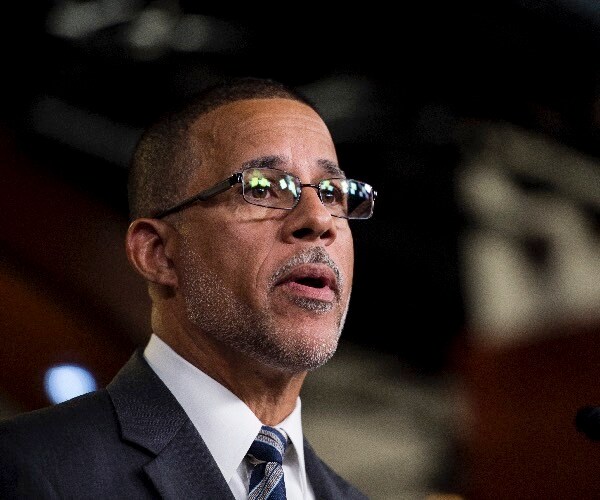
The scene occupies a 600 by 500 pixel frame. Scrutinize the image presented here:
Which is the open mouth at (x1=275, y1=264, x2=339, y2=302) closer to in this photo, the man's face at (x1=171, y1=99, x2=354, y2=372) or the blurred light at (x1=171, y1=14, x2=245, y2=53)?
the man's face at (x1=171, y1=99, x2=354, y2=372)

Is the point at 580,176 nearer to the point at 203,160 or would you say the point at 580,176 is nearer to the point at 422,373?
the point at 422,373

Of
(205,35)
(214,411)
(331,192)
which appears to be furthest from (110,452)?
(205,35)

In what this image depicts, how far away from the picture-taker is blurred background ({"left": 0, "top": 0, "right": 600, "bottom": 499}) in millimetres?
3547

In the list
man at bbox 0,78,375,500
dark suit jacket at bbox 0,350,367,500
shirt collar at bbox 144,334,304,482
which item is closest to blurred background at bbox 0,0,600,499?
man at bbox 0,78,375,500

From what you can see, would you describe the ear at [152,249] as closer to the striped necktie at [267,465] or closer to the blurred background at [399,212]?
the striped necktie at [267,465]

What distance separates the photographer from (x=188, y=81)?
409 centimetres

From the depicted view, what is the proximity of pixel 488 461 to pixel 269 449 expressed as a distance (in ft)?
12.8

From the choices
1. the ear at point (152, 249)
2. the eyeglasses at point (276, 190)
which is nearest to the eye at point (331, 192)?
the eyeglasses at point (276, 190)

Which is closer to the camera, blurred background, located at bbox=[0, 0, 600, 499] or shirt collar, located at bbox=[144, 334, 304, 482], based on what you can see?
shirt collar, located at bbox=[144, 334, 304, 482]

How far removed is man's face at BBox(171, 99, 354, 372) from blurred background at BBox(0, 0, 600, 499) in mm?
631

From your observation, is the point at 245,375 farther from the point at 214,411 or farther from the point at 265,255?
the point at 265,255

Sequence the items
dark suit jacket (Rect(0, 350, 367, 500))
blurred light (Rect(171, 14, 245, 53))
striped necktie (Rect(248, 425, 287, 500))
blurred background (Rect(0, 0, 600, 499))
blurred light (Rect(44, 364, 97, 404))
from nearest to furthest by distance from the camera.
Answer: dark suit jacket (Rect(0, 350, 367, 500))
striped necktie (Rect(248, 425, 287, 500))
blurred background (Rect(0, 0, 600, 499))
blurred light (Rect(171, 14, 245, 53))
blurred light (Rect(44, 364, 97, 404))

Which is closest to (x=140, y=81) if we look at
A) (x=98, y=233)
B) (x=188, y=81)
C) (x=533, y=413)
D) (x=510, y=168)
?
(x=188, y=81)

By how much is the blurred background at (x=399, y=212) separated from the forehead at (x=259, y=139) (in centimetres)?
55
